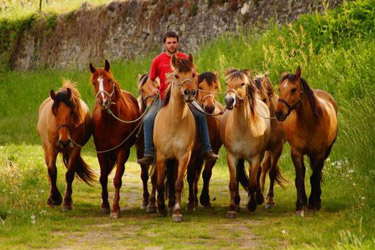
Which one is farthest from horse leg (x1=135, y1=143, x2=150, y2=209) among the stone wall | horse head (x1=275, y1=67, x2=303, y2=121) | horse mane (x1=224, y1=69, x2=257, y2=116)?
the stone wall

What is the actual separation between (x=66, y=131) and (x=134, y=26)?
1661cm

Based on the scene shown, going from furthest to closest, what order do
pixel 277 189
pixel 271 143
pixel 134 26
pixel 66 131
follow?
1. pixel 134 26
2. pixel 277 189
3. pixel 271 143
4. pixel 66 131

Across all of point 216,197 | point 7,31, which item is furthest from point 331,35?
point 7,31

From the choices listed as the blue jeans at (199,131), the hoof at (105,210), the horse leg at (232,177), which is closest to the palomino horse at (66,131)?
the hoof at (105,210)

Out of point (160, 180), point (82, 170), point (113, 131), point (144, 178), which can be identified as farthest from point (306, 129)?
point (82, 170)

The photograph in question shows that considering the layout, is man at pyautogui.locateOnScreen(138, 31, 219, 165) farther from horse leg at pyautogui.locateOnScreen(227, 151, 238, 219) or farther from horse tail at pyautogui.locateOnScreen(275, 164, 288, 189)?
horse tail at pyautogui.locateOnScreen(275, 164, 288, 189)

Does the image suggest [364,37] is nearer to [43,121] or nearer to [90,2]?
[43,121]

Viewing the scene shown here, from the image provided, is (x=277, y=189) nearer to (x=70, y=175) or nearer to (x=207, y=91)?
(x=207, y=91)

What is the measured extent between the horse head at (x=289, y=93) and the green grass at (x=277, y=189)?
1392 millimetres

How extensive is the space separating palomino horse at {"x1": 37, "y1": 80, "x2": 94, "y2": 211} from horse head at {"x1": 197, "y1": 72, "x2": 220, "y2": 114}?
180cm

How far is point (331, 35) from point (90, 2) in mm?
13957

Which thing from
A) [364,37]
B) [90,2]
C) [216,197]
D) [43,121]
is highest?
[90,2]

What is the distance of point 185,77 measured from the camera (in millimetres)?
10766

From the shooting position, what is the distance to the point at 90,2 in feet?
102
